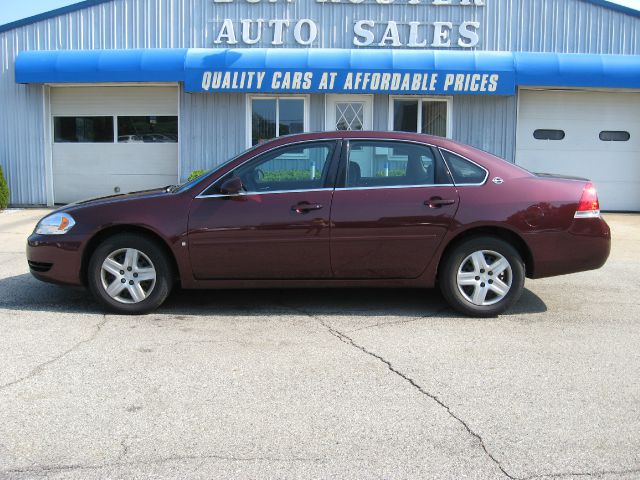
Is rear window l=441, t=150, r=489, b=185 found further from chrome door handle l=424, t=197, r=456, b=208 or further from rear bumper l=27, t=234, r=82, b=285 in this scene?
rear bumper l=27, t=234, r=82, b=285

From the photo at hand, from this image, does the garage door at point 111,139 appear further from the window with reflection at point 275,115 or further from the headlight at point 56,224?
the headlight at point 56,224

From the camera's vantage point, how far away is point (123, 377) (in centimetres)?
429

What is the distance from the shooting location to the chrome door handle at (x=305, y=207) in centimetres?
565

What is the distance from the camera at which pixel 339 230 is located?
5.64 m

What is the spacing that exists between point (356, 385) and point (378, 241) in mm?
1774

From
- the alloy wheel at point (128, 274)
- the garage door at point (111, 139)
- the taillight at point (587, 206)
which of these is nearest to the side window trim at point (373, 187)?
the taillight at point (587, 206)

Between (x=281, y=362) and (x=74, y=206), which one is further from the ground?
(x=74, y=206)

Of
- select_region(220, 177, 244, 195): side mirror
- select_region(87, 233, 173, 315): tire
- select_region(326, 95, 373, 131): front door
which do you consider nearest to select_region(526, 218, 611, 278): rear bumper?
select_region(220, 177, 244, 195): side mirror

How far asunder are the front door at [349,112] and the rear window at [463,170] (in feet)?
27.8

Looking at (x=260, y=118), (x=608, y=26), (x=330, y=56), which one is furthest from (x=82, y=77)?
(x=608, y=26)

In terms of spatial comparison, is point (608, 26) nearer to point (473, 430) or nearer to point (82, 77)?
point (82, 77)

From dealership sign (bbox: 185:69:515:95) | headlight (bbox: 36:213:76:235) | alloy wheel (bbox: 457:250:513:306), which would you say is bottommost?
alloy wheel (bbox: 457:250:513:306)

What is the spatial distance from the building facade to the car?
7.66 metres

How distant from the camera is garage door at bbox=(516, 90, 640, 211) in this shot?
559 inches
